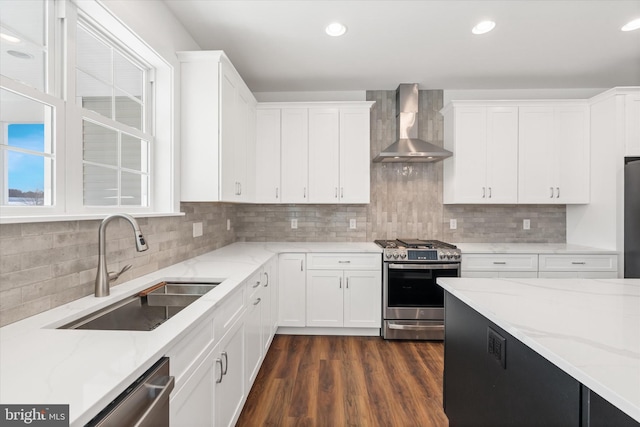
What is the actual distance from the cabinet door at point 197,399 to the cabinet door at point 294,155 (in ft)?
7.36

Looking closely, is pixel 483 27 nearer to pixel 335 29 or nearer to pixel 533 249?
pixel 335 29

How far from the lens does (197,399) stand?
1219 millimetres

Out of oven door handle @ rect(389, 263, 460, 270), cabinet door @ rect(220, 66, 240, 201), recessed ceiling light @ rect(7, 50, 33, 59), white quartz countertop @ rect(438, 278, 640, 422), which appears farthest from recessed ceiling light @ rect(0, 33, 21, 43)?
oven door handle @ rect(389, 263, 460, 270)

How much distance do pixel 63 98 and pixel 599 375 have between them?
2139 mm

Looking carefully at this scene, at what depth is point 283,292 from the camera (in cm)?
316

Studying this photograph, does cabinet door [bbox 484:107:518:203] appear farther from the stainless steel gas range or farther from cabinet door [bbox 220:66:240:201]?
cabinet door [bbox 220:66:240:201]

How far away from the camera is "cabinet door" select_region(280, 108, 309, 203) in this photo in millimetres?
3426

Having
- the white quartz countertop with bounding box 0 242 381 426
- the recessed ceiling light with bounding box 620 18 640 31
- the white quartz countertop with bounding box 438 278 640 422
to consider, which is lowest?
the white quartz countertop with bounding box 0 242 381 426

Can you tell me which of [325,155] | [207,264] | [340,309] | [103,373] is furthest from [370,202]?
[103,373]

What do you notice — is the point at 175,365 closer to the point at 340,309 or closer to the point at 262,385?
the point at 262,385

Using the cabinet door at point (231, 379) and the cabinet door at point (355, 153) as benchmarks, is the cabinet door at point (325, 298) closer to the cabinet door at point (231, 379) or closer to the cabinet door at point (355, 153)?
the cabinet door at point (355, 153)

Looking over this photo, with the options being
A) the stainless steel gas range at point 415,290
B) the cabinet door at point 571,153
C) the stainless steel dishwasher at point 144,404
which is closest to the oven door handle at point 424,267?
the stainless steel gas range at point 415,290

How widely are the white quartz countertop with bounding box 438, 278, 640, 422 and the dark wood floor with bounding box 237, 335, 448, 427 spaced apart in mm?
996

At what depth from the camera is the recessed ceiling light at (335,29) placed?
7.79ft
